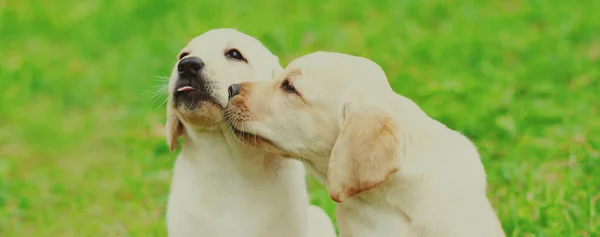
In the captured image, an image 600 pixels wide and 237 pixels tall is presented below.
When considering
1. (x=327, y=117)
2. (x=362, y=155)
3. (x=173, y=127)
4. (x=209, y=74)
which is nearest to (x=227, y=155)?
(x=173, y=127)

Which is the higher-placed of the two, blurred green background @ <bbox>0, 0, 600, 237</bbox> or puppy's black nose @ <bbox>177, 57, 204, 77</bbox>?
puppy's black nose @ <bbox>177, 57, 204, 77</bbox>

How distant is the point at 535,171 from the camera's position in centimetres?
572

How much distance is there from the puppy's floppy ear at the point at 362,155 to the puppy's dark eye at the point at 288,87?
0.36 m

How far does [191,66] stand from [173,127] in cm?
40

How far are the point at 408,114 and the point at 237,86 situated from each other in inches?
29.3

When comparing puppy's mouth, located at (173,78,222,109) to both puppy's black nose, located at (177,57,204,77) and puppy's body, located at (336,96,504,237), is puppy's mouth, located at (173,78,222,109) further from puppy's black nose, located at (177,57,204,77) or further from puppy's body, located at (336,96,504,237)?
puppy's body, located at (336,96,504,237)

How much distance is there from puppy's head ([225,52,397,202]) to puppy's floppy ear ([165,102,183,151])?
406 mm

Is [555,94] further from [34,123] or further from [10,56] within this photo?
[10,56]

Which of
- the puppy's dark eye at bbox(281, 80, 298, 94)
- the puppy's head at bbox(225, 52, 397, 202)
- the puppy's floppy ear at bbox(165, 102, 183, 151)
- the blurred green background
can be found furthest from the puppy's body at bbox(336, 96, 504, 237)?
the blurred green background

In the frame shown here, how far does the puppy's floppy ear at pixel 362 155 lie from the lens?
3586mm

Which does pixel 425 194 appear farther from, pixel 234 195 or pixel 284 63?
pixel 284 63

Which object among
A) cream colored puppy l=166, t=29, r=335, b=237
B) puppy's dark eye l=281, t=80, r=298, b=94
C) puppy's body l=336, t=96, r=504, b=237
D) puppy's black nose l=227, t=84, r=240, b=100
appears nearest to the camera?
puppy's body l=336, t=96, r=504, b=237

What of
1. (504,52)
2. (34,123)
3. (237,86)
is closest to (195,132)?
(237,86)

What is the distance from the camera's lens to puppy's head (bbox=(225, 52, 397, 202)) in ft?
11.9
